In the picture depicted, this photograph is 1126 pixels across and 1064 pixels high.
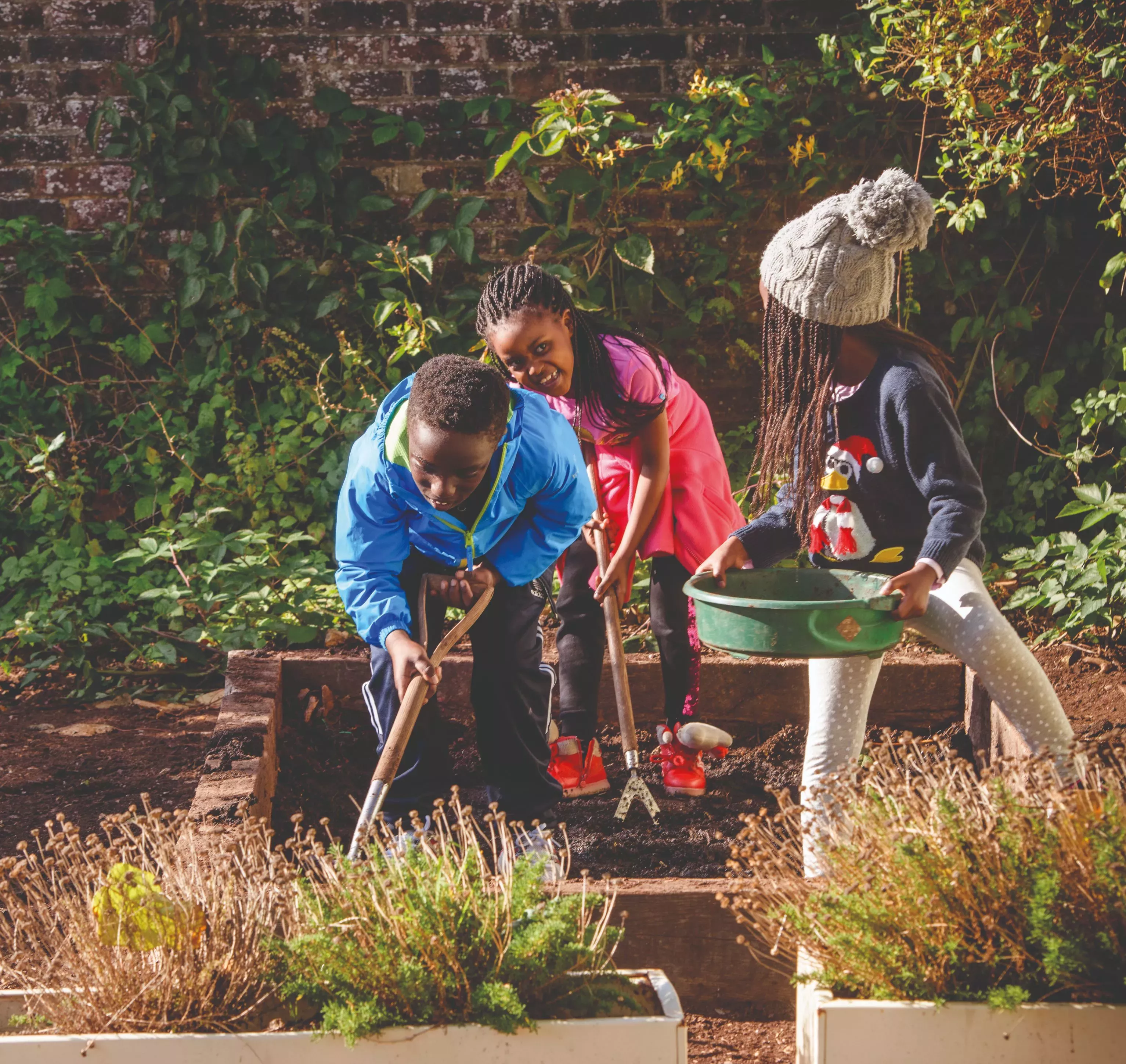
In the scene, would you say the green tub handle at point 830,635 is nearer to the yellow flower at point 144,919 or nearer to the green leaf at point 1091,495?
the yellow flower at point 144,919

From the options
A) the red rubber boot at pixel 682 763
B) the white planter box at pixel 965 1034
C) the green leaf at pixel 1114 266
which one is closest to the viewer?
the white planter box at pixel 965 1034

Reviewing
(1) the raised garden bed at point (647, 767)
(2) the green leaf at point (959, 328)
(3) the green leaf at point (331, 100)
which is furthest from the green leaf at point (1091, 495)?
(3) the green leaf at point (331, 100)

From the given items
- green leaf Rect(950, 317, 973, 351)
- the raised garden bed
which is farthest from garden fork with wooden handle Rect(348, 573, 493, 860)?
green leaf Rect(950, 317, 973, 351)

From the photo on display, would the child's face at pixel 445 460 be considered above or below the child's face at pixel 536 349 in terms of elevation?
below

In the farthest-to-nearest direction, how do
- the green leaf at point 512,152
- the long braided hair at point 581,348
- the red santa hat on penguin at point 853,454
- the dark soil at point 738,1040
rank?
the green leaf at point 512,152, the long braided hair at point 581,348, the red santa hat on penguin at point 853,454, the dark soil at point 738,1040

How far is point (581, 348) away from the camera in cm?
331

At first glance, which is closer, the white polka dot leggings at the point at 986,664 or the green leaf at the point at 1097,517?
the white polka dot leggings at the point at 986,664

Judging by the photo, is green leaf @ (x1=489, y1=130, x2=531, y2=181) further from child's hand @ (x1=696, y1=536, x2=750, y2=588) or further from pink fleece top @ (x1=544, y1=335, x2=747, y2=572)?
child's hand @ (x1=696, y1=536, x2=750, y2=588)

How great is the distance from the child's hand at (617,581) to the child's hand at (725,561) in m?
0.43

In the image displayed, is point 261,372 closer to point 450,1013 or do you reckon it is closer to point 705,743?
point 705,743

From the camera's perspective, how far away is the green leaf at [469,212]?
516cm

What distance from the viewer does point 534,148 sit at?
5.02 meters

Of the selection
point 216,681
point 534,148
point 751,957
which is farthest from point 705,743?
point 534,148

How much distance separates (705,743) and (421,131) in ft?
10.6
